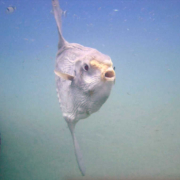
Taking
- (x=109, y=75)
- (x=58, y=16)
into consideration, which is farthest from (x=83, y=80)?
(x=58, y=16)

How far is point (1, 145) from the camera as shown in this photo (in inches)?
210

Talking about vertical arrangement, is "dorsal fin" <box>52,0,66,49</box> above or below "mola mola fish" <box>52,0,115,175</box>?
above

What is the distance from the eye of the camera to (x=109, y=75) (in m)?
0.87

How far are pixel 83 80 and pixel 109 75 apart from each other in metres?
0.16

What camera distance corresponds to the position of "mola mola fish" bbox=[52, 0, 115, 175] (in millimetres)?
853

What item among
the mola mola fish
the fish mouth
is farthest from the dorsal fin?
the fish mouth

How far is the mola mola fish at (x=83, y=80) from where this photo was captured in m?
0.85

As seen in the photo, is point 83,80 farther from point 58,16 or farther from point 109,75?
point 58,16

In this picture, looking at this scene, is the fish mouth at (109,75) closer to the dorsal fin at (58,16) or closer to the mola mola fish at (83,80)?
the mola mola fish at (83,80)

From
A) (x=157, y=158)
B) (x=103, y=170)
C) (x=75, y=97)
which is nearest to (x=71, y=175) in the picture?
(x=103, y=170)

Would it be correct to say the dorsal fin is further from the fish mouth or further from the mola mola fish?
the fish mouth

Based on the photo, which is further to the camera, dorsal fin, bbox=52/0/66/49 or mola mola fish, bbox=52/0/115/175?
dorsal fin, bbox=52/0/66/49

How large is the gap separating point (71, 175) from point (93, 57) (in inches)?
184

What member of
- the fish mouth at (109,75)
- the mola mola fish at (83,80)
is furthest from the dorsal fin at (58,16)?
the fish mouth at (109,75)
